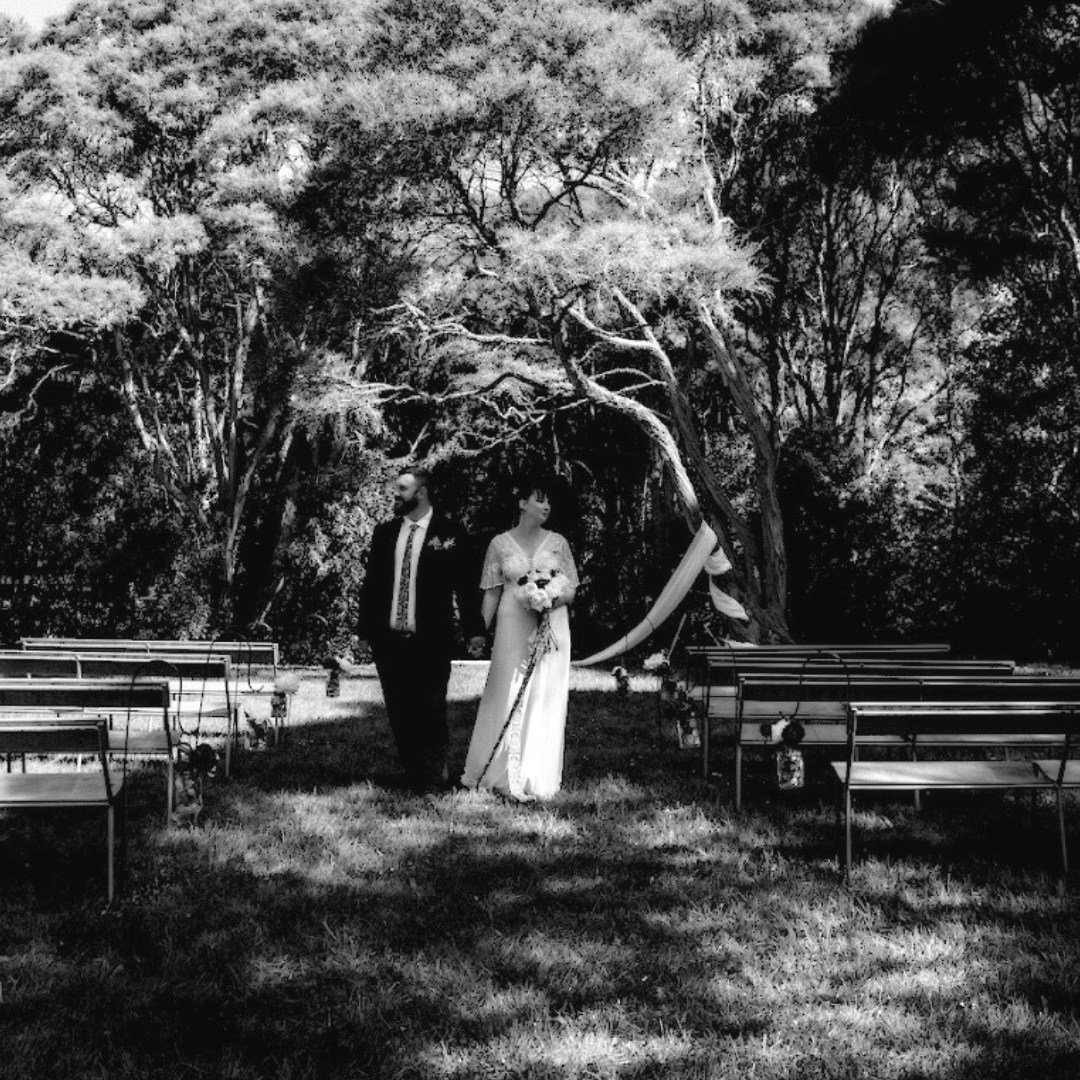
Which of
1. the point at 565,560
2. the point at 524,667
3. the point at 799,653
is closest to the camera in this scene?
the point at 524,667

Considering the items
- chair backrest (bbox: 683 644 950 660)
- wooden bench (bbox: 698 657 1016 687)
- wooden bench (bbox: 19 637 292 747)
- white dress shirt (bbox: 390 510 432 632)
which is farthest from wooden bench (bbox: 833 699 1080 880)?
wooden bench (bbox: 19 637 292 747)

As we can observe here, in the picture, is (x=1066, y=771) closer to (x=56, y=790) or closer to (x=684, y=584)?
(x=684, y=584)

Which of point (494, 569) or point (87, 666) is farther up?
point (494, 569)

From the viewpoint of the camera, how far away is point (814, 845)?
5.74 meters

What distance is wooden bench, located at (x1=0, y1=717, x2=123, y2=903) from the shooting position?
4.73 m

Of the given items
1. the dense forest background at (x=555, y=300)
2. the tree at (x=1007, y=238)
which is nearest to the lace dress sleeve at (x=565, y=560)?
the dense forest background at (x=555, y=300)

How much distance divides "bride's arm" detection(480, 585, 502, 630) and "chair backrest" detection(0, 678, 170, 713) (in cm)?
204

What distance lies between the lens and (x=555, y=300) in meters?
16.3

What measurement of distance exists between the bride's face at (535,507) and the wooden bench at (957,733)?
227cm

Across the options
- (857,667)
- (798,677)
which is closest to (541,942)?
(798,677)

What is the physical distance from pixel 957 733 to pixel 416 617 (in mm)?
2893

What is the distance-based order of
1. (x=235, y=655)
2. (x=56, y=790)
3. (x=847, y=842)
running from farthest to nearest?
(x=235, y=655)
(x=847, y=842)
(x=56, y=790)

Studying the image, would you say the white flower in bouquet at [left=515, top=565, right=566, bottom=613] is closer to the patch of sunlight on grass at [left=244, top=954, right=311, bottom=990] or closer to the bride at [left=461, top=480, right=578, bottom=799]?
the bride at [left=461, top=480, right=578, bottom=799]

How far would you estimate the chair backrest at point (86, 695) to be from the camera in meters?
5.51
